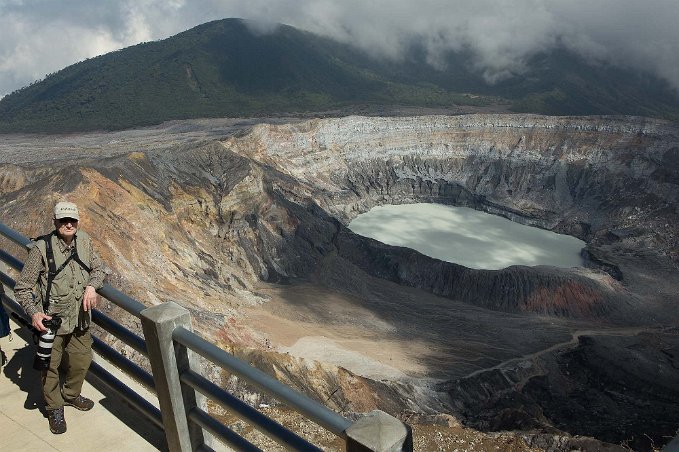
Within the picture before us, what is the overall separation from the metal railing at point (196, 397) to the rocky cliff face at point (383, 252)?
66.3 feet

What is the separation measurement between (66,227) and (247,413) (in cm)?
270

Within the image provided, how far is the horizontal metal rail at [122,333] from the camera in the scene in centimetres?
430

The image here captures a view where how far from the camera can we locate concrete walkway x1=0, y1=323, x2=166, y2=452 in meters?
4.76

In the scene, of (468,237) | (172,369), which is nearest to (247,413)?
(172,369)

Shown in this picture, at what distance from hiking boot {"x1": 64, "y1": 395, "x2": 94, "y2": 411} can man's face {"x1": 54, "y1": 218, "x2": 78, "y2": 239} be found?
1630mm

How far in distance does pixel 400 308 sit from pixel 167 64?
411 ft

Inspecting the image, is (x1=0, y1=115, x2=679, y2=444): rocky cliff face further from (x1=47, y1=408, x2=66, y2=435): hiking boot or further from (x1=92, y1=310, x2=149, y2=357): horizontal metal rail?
(x1=92, y1=310, x2=149, y2=357): horizontal metal rail

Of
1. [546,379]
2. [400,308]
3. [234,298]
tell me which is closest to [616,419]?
[546,379]

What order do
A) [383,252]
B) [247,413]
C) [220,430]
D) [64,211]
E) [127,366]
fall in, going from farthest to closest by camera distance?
[383,252] → [64,211] → [127,366] → [220,430] → [247,413]

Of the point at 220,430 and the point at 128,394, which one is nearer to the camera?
the point at 220,430

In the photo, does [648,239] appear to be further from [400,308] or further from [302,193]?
[302,193]

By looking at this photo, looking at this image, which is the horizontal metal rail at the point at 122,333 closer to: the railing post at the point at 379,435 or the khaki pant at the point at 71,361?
the khaki pant at the point at 71,361

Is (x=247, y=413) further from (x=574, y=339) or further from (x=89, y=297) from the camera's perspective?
(x=574, y=339)

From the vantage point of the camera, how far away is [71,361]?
5238 millimetres
